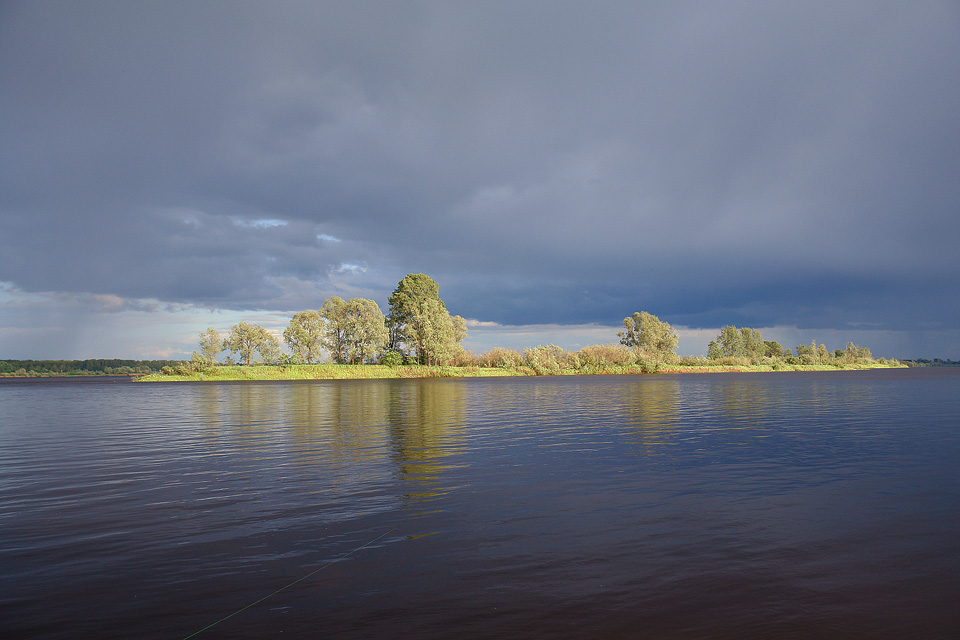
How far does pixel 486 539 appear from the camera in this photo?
10.1 metres

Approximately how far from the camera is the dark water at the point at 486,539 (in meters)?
7.00

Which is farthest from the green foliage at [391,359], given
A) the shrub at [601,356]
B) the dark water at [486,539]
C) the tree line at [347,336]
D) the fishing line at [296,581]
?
the fishing line at [296,581]

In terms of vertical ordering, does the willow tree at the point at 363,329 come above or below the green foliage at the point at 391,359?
above

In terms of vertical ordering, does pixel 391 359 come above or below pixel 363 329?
below

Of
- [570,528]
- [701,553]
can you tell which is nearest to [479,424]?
[570,528]

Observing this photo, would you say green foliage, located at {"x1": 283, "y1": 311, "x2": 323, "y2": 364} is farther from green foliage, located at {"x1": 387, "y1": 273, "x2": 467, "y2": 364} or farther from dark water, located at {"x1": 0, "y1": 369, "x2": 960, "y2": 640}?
dark water, located at {"x1": 0, "y1": 369, "x2": 960, "y2": 640}

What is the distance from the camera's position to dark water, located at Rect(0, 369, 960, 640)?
23.0 feet

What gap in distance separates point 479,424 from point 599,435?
7.40m

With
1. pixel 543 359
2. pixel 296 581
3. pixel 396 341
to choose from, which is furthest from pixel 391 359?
pixel 296 581

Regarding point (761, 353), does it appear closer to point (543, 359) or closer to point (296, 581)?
point (543, 359)

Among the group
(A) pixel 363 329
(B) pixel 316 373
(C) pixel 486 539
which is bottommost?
(B) pixel 316 373

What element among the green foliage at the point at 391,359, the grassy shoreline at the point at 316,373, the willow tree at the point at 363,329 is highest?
the willow tree at the point at 363,329

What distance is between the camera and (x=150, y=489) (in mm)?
14641

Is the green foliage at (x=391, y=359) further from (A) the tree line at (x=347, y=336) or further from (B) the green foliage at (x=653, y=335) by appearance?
(B) the green foliage at (x=653, y=335)
